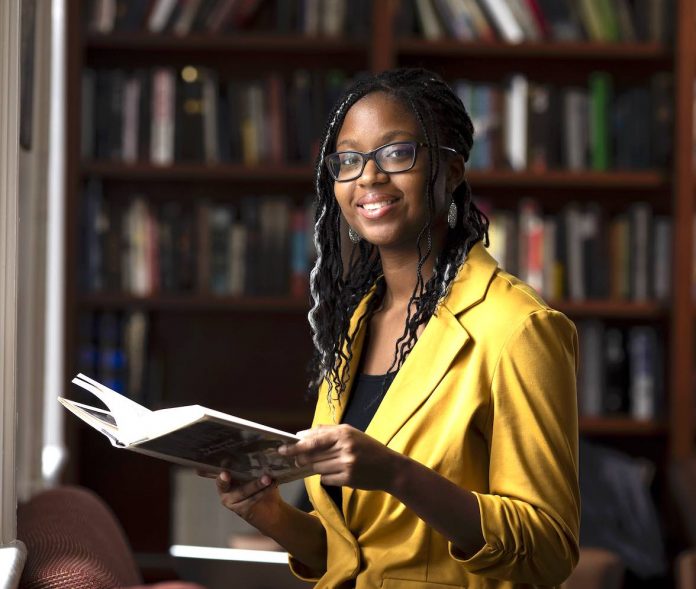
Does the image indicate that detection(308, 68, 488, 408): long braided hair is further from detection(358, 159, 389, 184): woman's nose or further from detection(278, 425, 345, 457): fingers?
detection(278, 425, 345, 457): fingers

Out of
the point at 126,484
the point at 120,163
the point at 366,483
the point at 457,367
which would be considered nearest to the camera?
the point at 366,483

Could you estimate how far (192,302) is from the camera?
361 cm

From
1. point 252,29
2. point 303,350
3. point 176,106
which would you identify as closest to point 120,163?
point 176,106

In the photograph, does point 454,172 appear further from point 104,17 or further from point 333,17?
point 104,17

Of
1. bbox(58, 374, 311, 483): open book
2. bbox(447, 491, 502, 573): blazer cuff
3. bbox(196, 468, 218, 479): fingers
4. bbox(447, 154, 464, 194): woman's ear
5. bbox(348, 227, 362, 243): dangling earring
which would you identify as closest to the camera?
bbox(58, 374, 311, 483): open book

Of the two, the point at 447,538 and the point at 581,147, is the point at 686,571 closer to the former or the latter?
the point at 581,147

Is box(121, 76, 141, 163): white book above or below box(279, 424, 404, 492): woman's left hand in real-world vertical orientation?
above

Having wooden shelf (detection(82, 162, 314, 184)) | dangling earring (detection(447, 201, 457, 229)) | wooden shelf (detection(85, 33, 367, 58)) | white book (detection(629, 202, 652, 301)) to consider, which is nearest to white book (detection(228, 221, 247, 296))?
wooden shelf (detection(82, 162, 314, 184))

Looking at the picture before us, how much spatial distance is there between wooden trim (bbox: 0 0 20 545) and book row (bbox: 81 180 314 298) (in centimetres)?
203

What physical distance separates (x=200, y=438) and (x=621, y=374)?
2655 millimetres

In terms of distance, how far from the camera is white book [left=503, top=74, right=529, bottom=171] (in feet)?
11.8

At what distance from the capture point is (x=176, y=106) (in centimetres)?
359

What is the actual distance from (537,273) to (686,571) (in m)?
1.14

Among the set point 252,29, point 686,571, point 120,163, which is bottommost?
point 686,571
